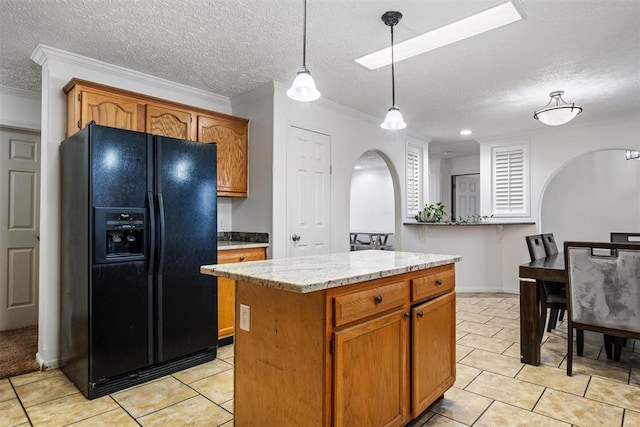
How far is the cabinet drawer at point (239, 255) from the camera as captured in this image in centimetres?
324

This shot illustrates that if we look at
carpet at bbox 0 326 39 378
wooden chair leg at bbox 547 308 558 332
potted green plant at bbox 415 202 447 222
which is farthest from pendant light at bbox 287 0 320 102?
potted green plant at bbox 415 202 447 222

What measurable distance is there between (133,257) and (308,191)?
6.15ft

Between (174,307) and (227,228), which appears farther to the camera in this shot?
(227,228)

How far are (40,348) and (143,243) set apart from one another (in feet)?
4.19

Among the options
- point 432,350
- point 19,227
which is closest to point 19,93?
point 19,227

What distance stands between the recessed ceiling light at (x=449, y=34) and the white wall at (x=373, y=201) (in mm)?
5635

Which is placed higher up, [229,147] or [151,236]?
[229,147]

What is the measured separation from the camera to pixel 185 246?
2.81 metres

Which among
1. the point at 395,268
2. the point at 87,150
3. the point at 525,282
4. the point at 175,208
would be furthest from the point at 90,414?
the point at 525,282

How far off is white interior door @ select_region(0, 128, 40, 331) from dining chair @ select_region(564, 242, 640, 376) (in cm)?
→ 496

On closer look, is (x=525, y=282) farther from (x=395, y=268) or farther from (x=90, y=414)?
(x=90, y=414)

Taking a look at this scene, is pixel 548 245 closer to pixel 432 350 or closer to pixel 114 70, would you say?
pixel 432 350

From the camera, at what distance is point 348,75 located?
3375mm

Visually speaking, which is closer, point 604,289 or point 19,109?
point 604,289
